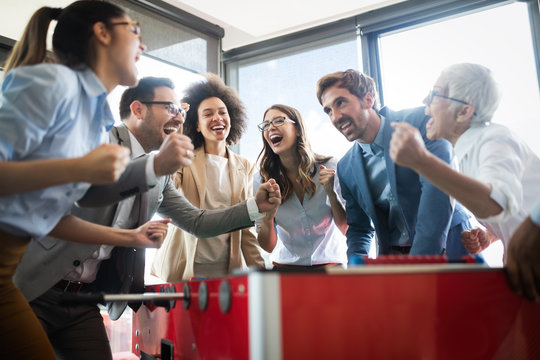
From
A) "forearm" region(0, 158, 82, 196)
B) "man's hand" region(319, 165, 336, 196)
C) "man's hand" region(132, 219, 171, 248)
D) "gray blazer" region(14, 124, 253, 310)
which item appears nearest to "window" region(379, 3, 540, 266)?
"man's hand" region(319, 165, 336, 196)

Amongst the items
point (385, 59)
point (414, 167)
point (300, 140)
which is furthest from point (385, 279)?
point (385, 59)

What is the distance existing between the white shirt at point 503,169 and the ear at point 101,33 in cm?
101

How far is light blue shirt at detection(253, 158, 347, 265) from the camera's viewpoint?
2.31m

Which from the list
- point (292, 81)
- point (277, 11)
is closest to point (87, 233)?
point (277, 11)

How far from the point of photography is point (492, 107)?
4.87ft

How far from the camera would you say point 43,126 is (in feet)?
3.32

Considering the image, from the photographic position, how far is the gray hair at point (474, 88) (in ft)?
4.73

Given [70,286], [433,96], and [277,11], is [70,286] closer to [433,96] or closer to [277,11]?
[433,96]

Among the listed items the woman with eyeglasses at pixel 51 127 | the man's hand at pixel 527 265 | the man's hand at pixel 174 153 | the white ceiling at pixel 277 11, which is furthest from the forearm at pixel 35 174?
the white ceiling at pixel 277 11

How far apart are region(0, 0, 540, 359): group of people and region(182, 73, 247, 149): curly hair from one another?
234mm

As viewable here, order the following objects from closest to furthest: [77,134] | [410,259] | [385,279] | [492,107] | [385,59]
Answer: [385,279] < [410,259] < [77,134] < [492,107] < [385,59]

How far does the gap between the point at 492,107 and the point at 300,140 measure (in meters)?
1.18

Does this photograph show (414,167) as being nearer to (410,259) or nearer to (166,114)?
(410,259)

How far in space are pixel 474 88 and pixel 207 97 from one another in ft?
5.51
